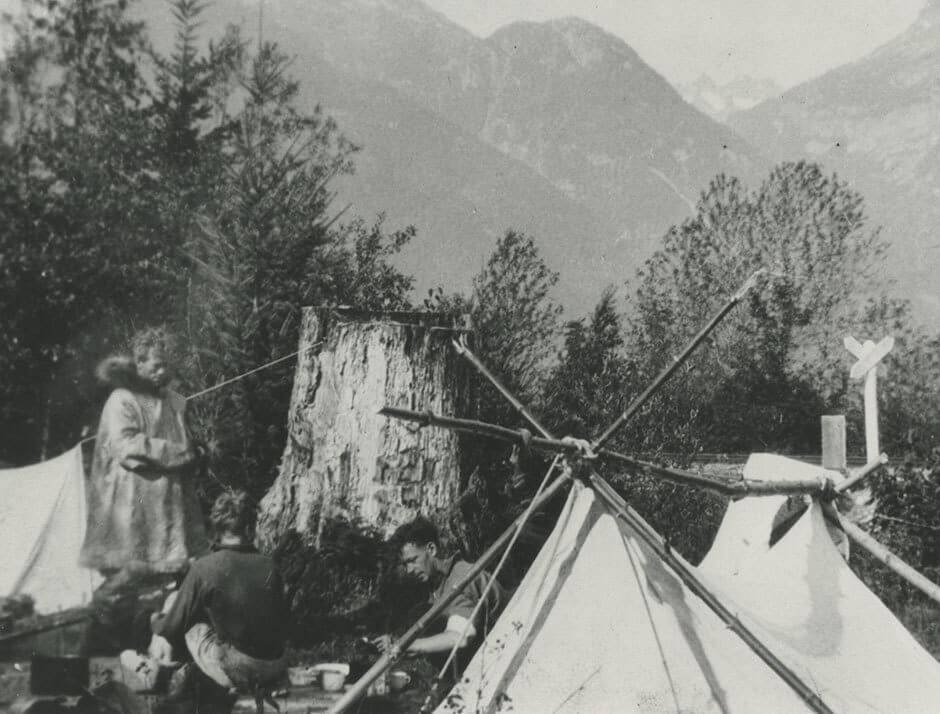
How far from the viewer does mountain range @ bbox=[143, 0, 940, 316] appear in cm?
5225

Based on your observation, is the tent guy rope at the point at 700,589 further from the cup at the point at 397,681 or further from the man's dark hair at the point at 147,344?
the man's dark hair at the point at 147,344

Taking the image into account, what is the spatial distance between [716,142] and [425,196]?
25.7m

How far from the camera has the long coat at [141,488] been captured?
5730 millimetres

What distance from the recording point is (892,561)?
5.45 metres

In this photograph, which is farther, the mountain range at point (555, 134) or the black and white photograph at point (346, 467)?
the mountain range at point (555, 134)

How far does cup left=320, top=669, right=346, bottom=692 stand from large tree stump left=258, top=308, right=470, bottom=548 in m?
1.03

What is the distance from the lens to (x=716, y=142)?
76312mm

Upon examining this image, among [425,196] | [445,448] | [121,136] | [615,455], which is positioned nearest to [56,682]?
[445,448]

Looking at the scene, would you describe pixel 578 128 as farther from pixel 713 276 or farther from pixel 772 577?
pixel 772 577

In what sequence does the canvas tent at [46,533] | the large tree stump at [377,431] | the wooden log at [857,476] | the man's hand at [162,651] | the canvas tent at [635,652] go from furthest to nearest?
1. the large tree stump at [377,431]
2. the wooden log at [857,476]
3. the canvas tent at [46,533]
4. the man's hand at [162,651]
5. the canvas tent at [635,652]

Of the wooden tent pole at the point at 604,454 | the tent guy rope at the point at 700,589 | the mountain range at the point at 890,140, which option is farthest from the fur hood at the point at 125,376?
the mountain range at the point at 890,140

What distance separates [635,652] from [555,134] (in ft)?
212

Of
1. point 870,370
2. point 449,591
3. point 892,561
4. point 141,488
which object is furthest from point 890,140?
point 449,591

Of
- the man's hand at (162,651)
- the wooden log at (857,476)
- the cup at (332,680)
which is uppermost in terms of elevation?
the wooden log at (857,476)
